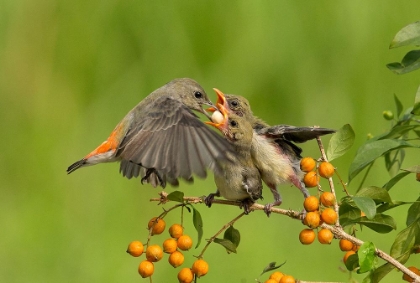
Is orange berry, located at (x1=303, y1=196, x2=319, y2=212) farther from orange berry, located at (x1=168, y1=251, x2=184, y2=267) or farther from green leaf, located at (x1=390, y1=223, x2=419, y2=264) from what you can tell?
orange berry, located at (x1=168, y1=251, x2=184, y2=267)

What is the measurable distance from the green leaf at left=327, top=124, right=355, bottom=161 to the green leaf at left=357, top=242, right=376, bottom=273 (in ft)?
1.10

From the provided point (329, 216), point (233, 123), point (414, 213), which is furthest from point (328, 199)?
point (233, 123)

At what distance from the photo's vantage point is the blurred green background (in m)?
4.90

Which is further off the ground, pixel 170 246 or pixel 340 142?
pixel 340 142

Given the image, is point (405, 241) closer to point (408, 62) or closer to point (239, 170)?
point (408, 62)

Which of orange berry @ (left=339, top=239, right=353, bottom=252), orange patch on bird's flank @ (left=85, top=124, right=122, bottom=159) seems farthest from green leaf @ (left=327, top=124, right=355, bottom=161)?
orange patch on bird's flank @ (left=85, top=124, right=122, bottom=159)

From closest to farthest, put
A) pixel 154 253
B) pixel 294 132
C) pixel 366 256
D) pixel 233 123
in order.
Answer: pixel 366 256, pixel 154 253, pixel 294 132, pixel 233 123

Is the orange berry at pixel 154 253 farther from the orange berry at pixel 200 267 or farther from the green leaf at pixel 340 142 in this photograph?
the green leaf at pixel 340 142

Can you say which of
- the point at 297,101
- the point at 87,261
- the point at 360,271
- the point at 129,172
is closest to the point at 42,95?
the point at 87,261

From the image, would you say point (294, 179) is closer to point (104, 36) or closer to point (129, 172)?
point (129, 172)

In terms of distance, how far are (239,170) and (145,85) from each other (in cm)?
256

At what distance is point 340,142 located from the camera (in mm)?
2295

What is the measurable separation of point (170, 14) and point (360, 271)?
368 centimetres

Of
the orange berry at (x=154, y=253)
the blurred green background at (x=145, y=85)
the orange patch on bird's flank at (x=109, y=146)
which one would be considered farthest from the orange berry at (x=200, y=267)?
the blurred green background at (x=145, y=85)
